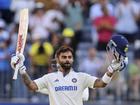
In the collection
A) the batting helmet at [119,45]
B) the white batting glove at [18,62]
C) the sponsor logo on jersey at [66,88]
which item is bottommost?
the sponsor logo on jersey at [66,88]

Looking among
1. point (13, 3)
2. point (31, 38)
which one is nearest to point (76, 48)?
point (31, 38)

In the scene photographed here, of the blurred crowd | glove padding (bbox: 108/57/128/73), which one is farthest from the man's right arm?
the blurred crowd

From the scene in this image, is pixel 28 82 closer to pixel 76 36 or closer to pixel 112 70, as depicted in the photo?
pixel 112 70

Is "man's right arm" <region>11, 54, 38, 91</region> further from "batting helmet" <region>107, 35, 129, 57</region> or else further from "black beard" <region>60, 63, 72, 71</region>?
"batting helmet" <region>107, 35, 129, 57</region>

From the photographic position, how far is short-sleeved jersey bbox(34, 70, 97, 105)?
337 inches

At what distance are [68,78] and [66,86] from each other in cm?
15

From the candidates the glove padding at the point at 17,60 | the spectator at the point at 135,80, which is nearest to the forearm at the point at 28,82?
the glove padding at the point at 17,60

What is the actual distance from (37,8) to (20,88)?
7.61 ft

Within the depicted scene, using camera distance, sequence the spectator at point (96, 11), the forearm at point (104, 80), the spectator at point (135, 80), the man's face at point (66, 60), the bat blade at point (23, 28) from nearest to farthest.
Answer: the forearm at point (104, 80) < the man's face at point (66, 60) < the bat blade at point (23, 28) < the spectator at point (135, 80) < the spectator at point (96, 11)

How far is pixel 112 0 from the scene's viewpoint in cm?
1616

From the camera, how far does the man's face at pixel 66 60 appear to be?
28.3ft

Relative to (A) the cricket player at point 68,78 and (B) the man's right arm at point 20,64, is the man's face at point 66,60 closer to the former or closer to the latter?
(A) the cricket player at point 68,78

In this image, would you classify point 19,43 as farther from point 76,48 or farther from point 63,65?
point 76,48

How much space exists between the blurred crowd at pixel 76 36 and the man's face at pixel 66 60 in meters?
4.94
